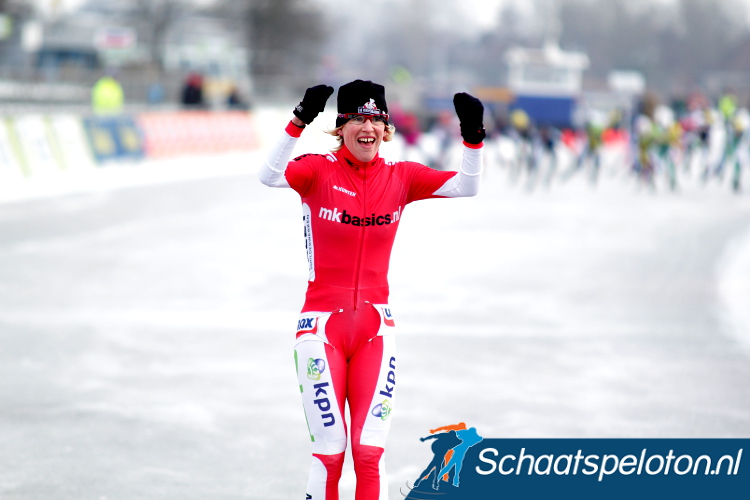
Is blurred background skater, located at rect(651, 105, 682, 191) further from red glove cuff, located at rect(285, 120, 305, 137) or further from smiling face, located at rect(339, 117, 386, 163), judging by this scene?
red glove cuff, located at rect(285, 120, 305, 137)

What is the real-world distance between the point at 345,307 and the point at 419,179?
62 centimetres

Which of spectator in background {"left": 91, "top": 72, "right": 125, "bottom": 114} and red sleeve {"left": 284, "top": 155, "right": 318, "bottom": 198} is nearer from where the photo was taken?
red sleeve {"left": 284, "top": 155, "right": 318, "bottom": 198}

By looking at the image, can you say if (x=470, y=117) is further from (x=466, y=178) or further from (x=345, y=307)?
(x=345, y=307)

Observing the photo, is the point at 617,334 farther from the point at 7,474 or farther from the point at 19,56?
the point at 19,56

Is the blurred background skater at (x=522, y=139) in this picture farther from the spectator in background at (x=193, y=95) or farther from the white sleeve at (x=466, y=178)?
the white sleeve at (x=466, y=178)

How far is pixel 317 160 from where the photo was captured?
3971 mm

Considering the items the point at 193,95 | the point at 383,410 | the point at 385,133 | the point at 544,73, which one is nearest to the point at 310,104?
the point at 385,133

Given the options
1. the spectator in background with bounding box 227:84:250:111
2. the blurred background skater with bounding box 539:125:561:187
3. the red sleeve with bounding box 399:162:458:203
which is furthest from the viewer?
the spectator in background with bounding box 227:84:250:111

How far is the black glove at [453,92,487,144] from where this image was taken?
3963mm

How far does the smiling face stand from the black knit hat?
40 millimetres

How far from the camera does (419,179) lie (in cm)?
414

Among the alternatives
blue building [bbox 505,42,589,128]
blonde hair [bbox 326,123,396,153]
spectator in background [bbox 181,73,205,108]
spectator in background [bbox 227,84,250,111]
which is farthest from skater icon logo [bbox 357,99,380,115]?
blue building [bbox 505,42,589,128]

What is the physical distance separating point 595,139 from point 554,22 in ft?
119

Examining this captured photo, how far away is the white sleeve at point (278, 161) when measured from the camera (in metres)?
3.84
